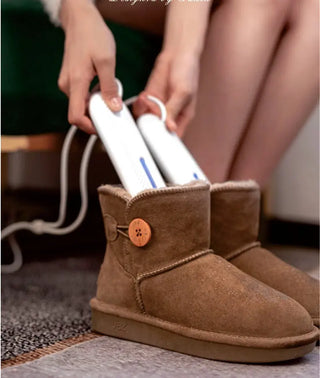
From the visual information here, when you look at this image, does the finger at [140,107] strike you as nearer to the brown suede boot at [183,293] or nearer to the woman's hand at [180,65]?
the woman's hand at [180,65]

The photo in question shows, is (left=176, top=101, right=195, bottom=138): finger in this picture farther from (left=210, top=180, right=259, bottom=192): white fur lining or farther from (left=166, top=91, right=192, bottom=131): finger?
(left=210, top=180, right=259, bottom=192): white fur lining

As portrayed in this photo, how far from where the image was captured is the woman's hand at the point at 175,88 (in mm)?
790

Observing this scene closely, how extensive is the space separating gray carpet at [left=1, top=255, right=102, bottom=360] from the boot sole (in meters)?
0.05

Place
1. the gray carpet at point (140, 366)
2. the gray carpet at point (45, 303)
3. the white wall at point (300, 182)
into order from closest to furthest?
the gray carpet at point (140, 366) → the gray carpet at point (45, 303) → the white wall at point (300, 182)

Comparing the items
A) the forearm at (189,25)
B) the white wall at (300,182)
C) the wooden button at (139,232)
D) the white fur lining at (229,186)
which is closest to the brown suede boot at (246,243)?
the white fur lining at (229,186)

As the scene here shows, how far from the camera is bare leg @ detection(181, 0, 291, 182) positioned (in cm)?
86

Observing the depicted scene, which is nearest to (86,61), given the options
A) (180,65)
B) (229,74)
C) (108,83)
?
(108,83)

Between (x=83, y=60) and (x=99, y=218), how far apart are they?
2.12 ft

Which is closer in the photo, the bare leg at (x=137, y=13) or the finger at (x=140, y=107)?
the finger at (x=140, y=107)

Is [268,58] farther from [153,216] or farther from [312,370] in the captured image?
[312,370]

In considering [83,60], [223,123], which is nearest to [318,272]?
[223,123]

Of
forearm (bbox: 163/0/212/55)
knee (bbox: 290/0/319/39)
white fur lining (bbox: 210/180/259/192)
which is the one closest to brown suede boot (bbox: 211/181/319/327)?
white fur lining (bbox: 210/180/259/192)

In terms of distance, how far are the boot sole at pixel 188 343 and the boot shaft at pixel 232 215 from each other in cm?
14

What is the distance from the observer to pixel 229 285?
0.58 meters
